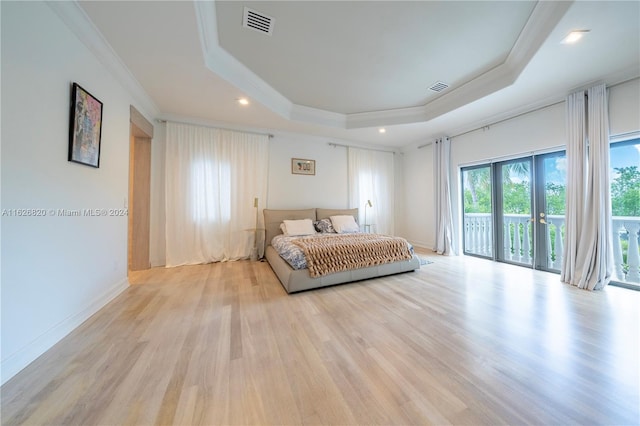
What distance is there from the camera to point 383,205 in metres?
5.45

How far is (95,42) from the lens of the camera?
195cm

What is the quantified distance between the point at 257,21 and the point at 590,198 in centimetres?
433

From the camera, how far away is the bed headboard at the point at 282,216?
4.17 m

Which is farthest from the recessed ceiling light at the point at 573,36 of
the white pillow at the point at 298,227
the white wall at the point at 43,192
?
the white wall at the point at 43,192

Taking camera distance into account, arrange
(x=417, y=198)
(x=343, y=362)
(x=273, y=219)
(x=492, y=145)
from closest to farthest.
Answer: 1. (x=343, y=362)
2. (x=492, y=145)
3. (x=273, y=219)
4. (x=417, y=198)

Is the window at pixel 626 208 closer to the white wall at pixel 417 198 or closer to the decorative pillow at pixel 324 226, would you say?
the white wall at pixel 417 198

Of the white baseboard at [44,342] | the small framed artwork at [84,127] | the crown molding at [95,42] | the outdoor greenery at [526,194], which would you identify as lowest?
the white baseboard at [44,342]

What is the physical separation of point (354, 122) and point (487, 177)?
2748 mm

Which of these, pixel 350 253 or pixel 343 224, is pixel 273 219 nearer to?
pixel 343 224

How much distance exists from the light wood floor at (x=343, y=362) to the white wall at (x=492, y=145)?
81.5 inches

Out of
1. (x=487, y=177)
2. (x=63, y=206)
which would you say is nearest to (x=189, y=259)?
(x=63, y=206)

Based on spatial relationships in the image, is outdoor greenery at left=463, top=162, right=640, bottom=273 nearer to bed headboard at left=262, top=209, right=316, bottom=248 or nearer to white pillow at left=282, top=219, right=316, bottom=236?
white pillow at left=282, top=219, right=316, bottom=236

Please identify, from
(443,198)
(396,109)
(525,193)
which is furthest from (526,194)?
(396,109)

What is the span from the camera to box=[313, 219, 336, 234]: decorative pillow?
4.27m
